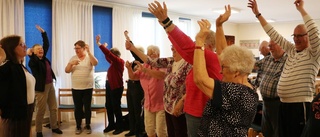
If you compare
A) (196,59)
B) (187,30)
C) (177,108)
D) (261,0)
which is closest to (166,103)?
(177,108)

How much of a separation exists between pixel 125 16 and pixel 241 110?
498 centimetres

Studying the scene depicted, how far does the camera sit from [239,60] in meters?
1.34

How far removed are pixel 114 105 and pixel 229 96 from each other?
315cm

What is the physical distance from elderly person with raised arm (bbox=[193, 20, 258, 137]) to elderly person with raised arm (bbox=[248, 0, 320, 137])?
3.34 ft

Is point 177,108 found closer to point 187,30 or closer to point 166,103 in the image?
point 166,103

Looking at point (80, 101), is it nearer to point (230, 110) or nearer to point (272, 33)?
point (272, 33)

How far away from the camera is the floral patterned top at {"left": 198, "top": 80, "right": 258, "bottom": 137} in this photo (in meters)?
1.27

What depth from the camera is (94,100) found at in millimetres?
5527

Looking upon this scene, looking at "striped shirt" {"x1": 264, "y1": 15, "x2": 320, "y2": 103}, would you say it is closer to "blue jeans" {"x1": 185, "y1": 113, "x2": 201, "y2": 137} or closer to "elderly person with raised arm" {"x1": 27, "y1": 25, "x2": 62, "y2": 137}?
"blue jeans" {"x1": 185, "y1": 113, "x2": 201, "y2": 137}

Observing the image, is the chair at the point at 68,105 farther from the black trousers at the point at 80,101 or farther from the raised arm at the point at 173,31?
the raised arm at the point at 173,31

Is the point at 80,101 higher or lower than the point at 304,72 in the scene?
lower

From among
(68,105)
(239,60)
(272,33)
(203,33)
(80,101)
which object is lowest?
(68,105)

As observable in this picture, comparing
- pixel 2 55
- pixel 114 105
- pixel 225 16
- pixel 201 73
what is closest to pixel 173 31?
pixel 201 73

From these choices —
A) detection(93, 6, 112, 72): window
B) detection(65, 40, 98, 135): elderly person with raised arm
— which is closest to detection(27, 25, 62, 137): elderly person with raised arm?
detection(65, 40, 98, 135): elderly person with raised arm
